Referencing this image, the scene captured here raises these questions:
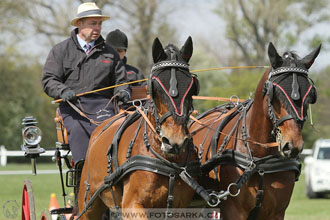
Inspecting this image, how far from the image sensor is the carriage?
4.59 m

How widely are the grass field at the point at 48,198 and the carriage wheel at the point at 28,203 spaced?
1424mm

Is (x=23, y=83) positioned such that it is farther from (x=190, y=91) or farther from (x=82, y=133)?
(x=190, y=91)

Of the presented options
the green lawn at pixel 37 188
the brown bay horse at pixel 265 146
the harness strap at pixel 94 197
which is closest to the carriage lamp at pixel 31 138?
the harness strap at pixel 94 197

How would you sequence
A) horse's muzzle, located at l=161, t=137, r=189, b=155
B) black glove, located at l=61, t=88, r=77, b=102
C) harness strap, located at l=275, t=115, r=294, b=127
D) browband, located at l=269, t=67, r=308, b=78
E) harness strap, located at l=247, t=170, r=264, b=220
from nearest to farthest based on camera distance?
horse's muzzle, located at l=161, t=137, r=189, b=155 → harness strap, located at l=275, t=115, r=294, b=127 → browband, located at l=269, t=67, r=308, b=78 → harness strap, located at l=247, t=170, r=264, b=220 → black glove, located at l=61, t=88, r=77, b=102

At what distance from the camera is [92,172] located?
5.65 m

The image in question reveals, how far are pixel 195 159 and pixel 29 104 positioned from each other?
25.0 meters

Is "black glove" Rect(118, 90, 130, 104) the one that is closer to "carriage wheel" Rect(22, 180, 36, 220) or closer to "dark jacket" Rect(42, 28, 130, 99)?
"dark jacket" Rect(42, 28, 130, 99)

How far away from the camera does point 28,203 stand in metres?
7.39

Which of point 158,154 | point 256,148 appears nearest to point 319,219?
point 256,148

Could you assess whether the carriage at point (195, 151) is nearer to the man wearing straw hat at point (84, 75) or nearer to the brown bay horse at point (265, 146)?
the brown bay horse at point (265, 146)

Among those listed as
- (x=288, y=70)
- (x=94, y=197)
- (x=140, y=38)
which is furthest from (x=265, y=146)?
(x=140, y=38)

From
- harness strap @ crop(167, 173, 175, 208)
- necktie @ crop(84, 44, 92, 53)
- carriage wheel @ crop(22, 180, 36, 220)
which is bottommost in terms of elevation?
carriage wheel @ crop(22, 180, 36, 220)

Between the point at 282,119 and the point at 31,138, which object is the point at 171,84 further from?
the point at 31,138

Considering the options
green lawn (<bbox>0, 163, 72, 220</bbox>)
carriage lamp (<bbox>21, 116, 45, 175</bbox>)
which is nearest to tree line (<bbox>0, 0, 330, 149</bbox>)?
green lawn (<bbox>0, 163, 72, 220</bbox>)
